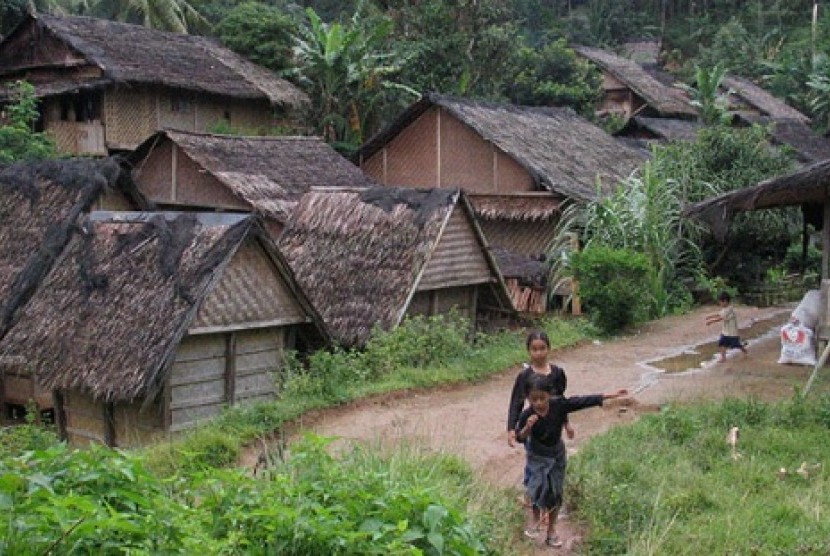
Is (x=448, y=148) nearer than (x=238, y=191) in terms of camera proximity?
No

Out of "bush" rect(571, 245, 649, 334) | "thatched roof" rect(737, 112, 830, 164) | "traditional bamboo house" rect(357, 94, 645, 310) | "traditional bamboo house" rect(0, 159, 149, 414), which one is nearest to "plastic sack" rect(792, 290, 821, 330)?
"bush" rect(571, 245, 649, 334)

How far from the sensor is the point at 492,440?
29.9 feet

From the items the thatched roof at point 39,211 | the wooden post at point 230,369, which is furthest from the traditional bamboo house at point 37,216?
the wooden post at point 230,369

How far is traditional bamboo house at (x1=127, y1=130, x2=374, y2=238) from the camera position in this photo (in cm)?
1767

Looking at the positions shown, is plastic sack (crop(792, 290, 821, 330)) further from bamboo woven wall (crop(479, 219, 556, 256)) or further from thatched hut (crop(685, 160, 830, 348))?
bamboo woven wall (crop(479, 219, 556, 256))

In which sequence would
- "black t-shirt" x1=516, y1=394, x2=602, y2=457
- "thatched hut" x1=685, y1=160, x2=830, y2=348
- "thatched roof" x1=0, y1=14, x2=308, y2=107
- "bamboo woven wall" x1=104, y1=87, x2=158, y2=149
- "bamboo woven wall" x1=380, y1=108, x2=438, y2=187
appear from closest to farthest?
"black t-shirt" x1=516, y1=394, x2=602, y2=457 < "thatched hut" x1=685, y1=160, x2=830, y2=348 < "bamboo woven wall" x1=380, y1=108, x2=438, y2=187 < "thatched roof" x1=0, y1=14, x2=308, y2=107 < "bamboo woven wall" x1=104, y1=87, x2=158, y2=149

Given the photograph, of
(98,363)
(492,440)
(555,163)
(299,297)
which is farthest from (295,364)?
(555,163)

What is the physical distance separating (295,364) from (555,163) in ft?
33.5

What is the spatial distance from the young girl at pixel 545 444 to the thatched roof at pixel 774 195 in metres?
5.91

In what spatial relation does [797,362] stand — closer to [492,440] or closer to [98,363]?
[492,440]

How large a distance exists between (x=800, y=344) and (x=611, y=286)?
3.63m

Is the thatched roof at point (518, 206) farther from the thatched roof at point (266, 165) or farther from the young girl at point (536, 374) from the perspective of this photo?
the young girl at point (536, 374)

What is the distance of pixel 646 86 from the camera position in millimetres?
38312

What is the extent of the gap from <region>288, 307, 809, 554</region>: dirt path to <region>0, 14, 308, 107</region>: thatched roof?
1355 cm
